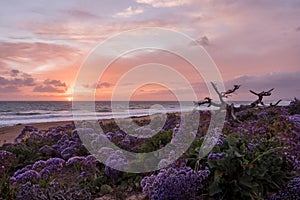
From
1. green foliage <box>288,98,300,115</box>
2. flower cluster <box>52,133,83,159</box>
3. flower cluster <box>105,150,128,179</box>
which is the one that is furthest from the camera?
green foliage <box>288,98,300,115</box>

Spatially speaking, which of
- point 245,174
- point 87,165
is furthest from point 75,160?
point 245,174

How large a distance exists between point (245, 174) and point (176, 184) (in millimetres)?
996

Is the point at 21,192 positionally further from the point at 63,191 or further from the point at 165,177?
the point at 165,177

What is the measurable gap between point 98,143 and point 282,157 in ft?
12.9

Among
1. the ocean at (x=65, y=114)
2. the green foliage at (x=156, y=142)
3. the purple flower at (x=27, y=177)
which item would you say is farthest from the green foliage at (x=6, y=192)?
the ocean at (x=65, y=114)

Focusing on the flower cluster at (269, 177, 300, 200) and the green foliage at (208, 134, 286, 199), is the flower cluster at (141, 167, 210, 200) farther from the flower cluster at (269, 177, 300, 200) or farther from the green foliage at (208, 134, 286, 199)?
the flower cluster at (269, 177, 300, 200)

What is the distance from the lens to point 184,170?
12.6ft

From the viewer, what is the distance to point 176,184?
12.1 feet

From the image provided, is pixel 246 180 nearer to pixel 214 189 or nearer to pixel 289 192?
pixel 214 189

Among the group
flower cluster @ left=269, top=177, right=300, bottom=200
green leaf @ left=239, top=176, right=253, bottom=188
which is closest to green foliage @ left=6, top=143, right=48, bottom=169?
green leaf @ left=239, top=176, right=253, bottom=188

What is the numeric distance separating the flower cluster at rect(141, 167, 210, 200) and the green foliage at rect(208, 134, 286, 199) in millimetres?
385

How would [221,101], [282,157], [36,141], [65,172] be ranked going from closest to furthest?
1. [282,157]
2. [65,172]
3. [36,141]
4. [221,101]

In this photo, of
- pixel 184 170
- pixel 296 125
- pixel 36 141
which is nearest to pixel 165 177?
pixel 184 170

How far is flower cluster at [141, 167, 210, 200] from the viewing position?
3676 millimetres
